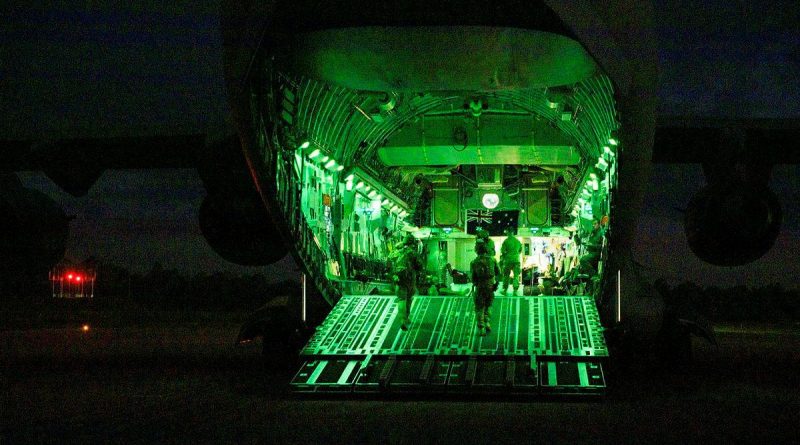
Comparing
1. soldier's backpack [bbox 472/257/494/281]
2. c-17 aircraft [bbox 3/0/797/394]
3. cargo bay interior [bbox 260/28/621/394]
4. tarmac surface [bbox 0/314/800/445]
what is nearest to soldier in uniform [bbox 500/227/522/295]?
c-17 aircraft [bbox 3/0/797/394]

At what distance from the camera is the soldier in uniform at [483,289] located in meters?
12.5

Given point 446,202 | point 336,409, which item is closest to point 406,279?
point 336,409

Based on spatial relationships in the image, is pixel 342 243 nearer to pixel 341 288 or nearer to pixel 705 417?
pixel 341 288

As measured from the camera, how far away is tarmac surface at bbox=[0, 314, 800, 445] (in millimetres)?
8031

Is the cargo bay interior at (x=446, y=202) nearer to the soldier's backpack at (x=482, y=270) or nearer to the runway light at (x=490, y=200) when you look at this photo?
the runway light at (x=490, y=200)

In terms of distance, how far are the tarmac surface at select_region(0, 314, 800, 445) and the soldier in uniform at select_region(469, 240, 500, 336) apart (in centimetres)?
168

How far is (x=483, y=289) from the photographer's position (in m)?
12.5

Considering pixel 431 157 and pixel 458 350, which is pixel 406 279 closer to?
pixel 458 350

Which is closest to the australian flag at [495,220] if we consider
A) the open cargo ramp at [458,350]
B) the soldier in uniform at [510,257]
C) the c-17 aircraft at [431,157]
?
the c-17 aircraft at [431,157]

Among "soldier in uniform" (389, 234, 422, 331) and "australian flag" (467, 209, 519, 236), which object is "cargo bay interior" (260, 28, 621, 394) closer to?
"australian flag" (467, 209, 519, 236)

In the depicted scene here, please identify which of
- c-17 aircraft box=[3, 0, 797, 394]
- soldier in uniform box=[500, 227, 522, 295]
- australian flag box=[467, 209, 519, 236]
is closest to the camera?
c-17 aircraft box=[3, 0, 797, 394]

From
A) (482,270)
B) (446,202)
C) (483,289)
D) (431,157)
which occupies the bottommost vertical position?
(483,289)

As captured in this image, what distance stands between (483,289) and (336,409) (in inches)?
126

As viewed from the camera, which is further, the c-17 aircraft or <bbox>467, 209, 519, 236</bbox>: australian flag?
<bbox>467, 209, 519, 236</bbox>: australian flag
